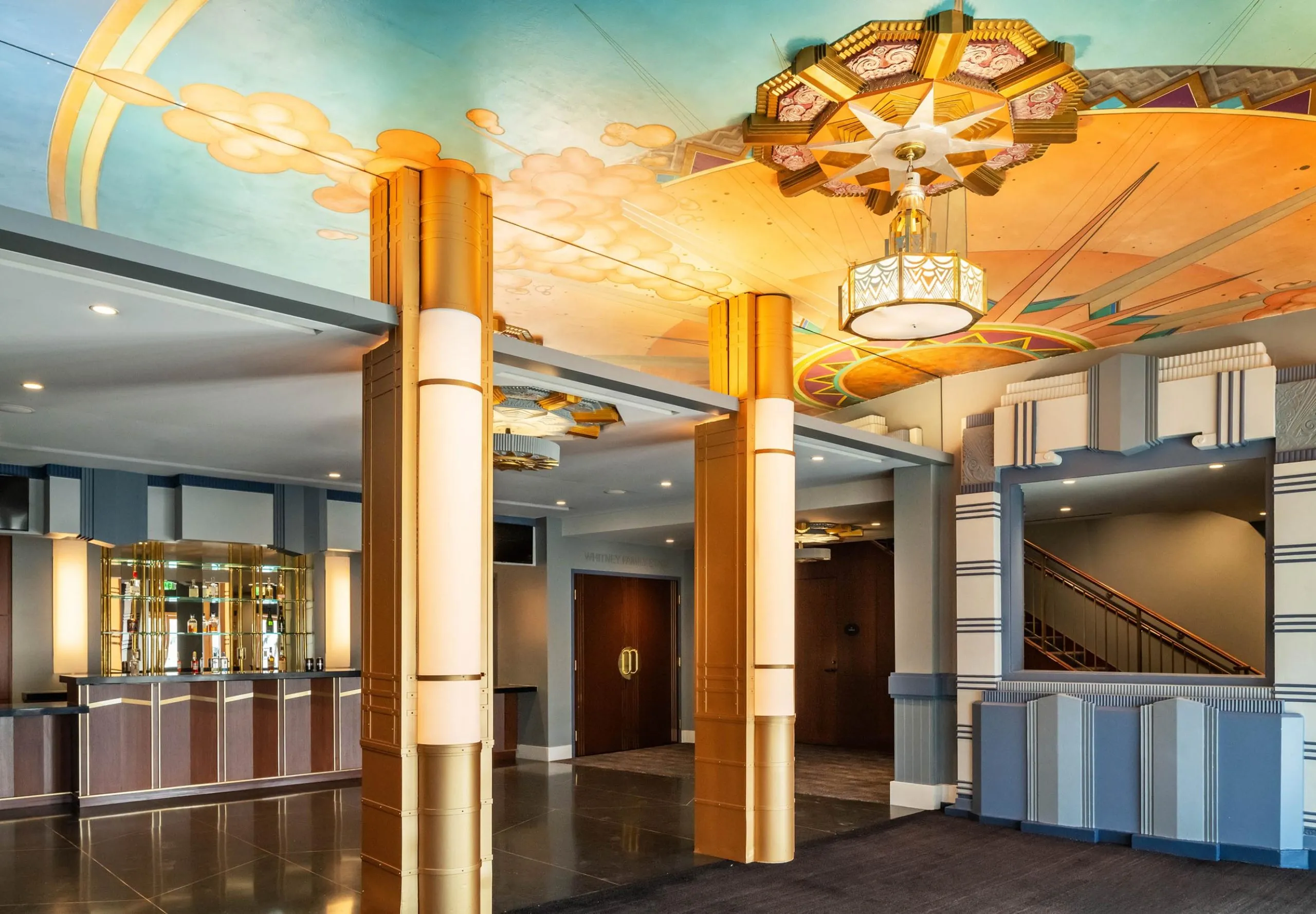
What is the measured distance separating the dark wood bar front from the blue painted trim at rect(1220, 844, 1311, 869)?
7.25m

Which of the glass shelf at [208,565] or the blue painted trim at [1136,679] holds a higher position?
the glass shelf at [208,565]

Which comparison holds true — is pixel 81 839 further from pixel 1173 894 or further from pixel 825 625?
pixel 825 625

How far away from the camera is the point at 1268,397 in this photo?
295 inches

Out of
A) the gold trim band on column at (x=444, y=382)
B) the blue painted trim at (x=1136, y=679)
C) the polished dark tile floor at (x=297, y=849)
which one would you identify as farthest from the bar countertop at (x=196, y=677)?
the blue painted trim at (x=1136, y=679)

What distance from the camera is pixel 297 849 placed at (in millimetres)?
7328

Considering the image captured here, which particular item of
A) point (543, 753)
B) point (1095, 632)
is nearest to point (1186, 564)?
point (1095, 632)

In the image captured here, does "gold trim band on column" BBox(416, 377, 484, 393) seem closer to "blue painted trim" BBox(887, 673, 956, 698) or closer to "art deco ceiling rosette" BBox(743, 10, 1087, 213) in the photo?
"art deco ceiling rosette" BBox(743, 10, 1087, 213)

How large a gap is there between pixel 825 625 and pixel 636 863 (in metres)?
8.65

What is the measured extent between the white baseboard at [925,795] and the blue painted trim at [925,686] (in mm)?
801

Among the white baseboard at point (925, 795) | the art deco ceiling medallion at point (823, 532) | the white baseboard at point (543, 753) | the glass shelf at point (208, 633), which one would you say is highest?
the art deco ceiling medallion at point (823, 532)

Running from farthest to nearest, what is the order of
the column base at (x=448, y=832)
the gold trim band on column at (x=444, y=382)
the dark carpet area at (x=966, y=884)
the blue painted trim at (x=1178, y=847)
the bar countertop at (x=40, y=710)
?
the bar countertop at (x=40, y=710) < the blue painted trim at (x=1178, y=847) < the dark carpet area at (x=966, y=884) < the gold trim band on column at (x=444, y=382) < the column base at (x=448, y=832)

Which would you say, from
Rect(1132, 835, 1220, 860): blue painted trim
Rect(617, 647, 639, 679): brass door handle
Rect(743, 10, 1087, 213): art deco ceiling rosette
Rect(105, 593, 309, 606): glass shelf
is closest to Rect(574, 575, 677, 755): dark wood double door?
Rect(617, 647, 639, 679): brass door handle

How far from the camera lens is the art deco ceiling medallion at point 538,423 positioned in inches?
292

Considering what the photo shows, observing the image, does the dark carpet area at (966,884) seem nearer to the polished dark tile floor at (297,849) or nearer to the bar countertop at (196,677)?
the polished dark tile floor at (297,849)
